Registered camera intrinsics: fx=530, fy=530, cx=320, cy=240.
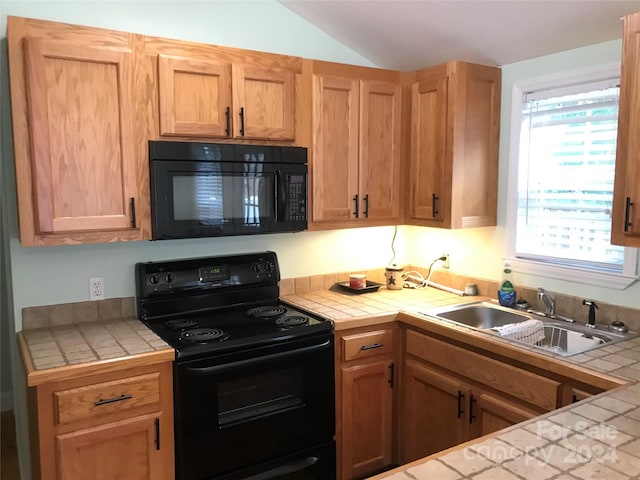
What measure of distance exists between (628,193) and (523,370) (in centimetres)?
80

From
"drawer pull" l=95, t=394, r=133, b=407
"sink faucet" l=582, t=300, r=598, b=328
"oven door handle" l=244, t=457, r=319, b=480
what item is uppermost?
"sink faucet" l=582, t=300, r=598, b=328

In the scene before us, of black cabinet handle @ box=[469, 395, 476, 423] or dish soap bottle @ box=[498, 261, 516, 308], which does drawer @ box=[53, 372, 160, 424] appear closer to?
black cabinet handle @ box=[469, 395, 476, 423]

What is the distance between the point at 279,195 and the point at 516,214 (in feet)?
4.31

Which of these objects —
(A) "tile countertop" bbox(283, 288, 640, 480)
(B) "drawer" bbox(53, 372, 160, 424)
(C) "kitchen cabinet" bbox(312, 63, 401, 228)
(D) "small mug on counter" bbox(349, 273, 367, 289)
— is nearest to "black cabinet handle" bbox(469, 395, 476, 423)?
(A) "tile countertop" bbox(283, 288, 640, 480)

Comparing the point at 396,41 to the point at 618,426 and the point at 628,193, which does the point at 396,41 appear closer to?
the point at 628,193

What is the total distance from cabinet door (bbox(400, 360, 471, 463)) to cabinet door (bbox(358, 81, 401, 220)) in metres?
0.91

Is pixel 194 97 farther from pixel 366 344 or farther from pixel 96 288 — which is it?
pixel 366 344

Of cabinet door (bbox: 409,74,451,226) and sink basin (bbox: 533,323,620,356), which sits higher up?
cabinet door (bbox: 409,74,451,226)

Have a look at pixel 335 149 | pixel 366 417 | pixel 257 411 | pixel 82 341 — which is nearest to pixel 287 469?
pixel 257 411

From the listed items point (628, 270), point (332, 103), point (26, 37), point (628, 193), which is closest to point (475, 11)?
point (332, 103)

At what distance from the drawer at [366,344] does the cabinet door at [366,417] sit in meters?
0.06

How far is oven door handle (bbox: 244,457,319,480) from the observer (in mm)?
2360

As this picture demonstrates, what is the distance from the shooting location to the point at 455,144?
9.10 ft

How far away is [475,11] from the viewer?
245 centimetres
